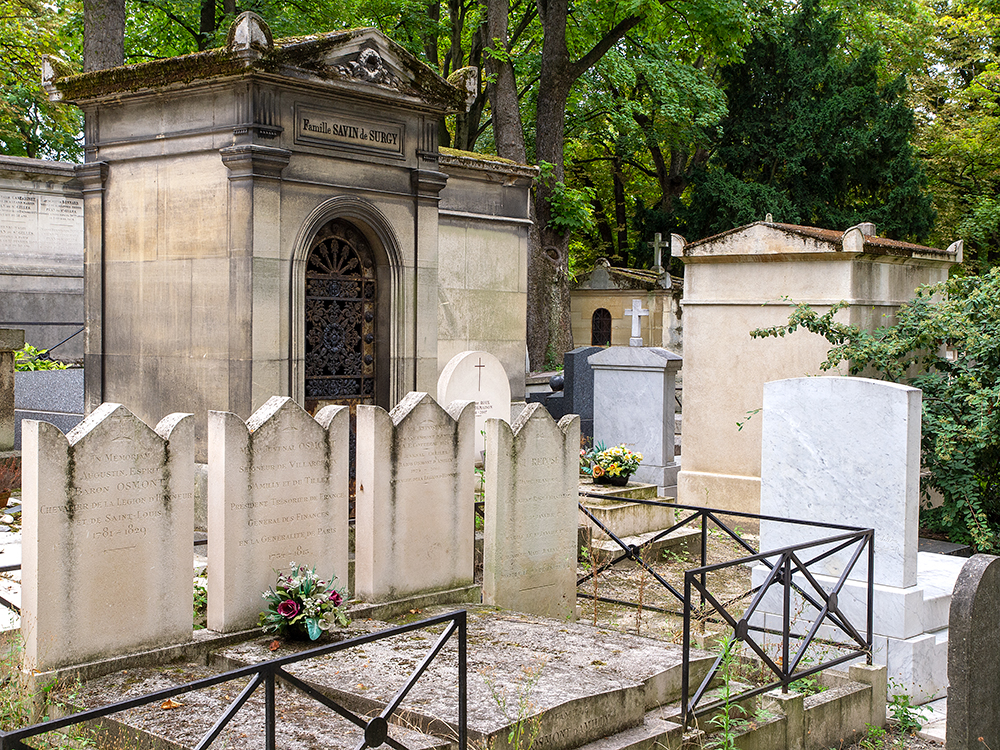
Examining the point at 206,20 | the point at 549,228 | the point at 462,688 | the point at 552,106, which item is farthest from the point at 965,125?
the point at 462,688

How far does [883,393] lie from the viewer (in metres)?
6.70

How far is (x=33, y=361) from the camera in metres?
13.7

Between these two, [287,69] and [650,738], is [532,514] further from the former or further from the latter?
[287,69]

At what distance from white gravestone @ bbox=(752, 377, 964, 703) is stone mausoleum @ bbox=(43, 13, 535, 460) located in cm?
303

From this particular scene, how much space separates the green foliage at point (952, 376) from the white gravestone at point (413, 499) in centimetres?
465

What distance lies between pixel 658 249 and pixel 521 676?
2488 centimetres

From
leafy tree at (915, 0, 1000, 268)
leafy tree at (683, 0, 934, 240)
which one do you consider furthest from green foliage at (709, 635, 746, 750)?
leafy tree at (683, 0, 934, 240)

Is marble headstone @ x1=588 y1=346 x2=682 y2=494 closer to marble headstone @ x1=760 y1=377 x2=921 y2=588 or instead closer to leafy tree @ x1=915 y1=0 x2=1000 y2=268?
marble headstone @ x1=760 y1=377 x2=921 y2=588

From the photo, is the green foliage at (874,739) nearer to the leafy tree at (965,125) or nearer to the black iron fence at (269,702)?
the black iron fence at (269,702)

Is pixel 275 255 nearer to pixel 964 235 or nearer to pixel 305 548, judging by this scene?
pixel 305 548

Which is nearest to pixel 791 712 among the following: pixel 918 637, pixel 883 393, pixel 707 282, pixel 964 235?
pixel 918 637

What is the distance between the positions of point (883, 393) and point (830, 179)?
2113cm

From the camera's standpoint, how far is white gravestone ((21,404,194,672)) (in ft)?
14.5

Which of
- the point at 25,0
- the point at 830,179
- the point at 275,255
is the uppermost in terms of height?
the point at 25,0
